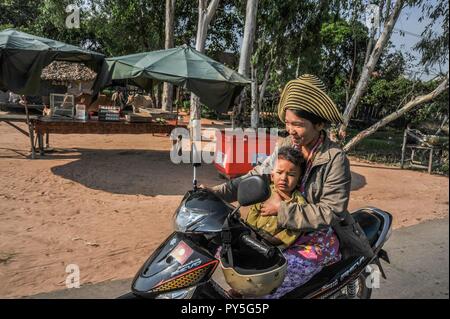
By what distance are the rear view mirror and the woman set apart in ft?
0.78

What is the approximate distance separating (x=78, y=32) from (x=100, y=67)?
78.5ft

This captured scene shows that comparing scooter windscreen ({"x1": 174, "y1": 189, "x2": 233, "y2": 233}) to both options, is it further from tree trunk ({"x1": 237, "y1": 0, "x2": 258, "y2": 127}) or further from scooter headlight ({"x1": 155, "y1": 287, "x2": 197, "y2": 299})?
tree trunk ({"x1": 237, "y1": 0, "x2": 258, "y2": 127})

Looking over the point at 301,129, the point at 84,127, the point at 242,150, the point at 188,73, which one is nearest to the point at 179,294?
the point at 301,129

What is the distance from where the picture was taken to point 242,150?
8570 mm

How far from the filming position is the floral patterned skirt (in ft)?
8.07

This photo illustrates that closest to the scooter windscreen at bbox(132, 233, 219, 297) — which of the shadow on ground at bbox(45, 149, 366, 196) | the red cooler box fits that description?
the shadow on ground at bbox(45, 149, 366, 196)

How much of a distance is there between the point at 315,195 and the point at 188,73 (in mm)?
7194

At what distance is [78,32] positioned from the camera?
104ft

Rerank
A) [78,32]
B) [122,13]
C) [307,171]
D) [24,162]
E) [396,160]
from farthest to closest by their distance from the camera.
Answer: [78,32], [122,13], [396,160], [24,162], [307,171]

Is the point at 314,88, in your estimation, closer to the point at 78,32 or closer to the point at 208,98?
the point at 208,98

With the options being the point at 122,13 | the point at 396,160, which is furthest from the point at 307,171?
the point at 122,13

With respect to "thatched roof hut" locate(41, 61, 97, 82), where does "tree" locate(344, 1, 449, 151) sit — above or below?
below

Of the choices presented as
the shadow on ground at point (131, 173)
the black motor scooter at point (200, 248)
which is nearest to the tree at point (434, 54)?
the black motor scooter at point (200, 248)

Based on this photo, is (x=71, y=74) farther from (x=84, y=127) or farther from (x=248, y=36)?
(x=84, y=127)
